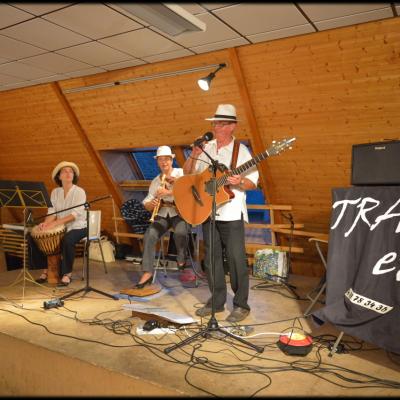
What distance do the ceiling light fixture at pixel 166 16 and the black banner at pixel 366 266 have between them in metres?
1.73

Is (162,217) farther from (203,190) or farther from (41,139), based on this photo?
(41,139)

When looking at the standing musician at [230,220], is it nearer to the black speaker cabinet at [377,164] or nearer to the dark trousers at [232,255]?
the dark trousers at [232,255]

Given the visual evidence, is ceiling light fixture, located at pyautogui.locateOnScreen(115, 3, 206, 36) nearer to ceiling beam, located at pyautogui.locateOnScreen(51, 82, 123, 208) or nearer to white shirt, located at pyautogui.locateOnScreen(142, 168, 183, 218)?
white shirt, located at pyautogui.locateOnScreen(142, 168, 183, 218)

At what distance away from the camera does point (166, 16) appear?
3008mm

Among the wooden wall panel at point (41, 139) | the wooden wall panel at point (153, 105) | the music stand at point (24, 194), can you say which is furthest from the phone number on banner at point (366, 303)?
the wooden wall panel at point (41, 139)

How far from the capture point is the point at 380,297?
2408mm

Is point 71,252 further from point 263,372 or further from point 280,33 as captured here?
point 280,33

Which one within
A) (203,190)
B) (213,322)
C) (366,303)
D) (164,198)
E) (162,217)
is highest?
(203,190)

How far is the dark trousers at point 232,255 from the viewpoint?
10.4 ft

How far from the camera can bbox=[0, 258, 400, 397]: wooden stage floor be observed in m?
2.24

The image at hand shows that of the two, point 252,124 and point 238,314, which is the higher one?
point 252,124

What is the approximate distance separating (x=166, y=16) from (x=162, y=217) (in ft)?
7.17

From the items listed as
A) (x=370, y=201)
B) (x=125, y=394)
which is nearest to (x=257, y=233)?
(x=370, y=201)

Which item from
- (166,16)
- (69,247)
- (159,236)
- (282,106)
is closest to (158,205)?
(159,236)
